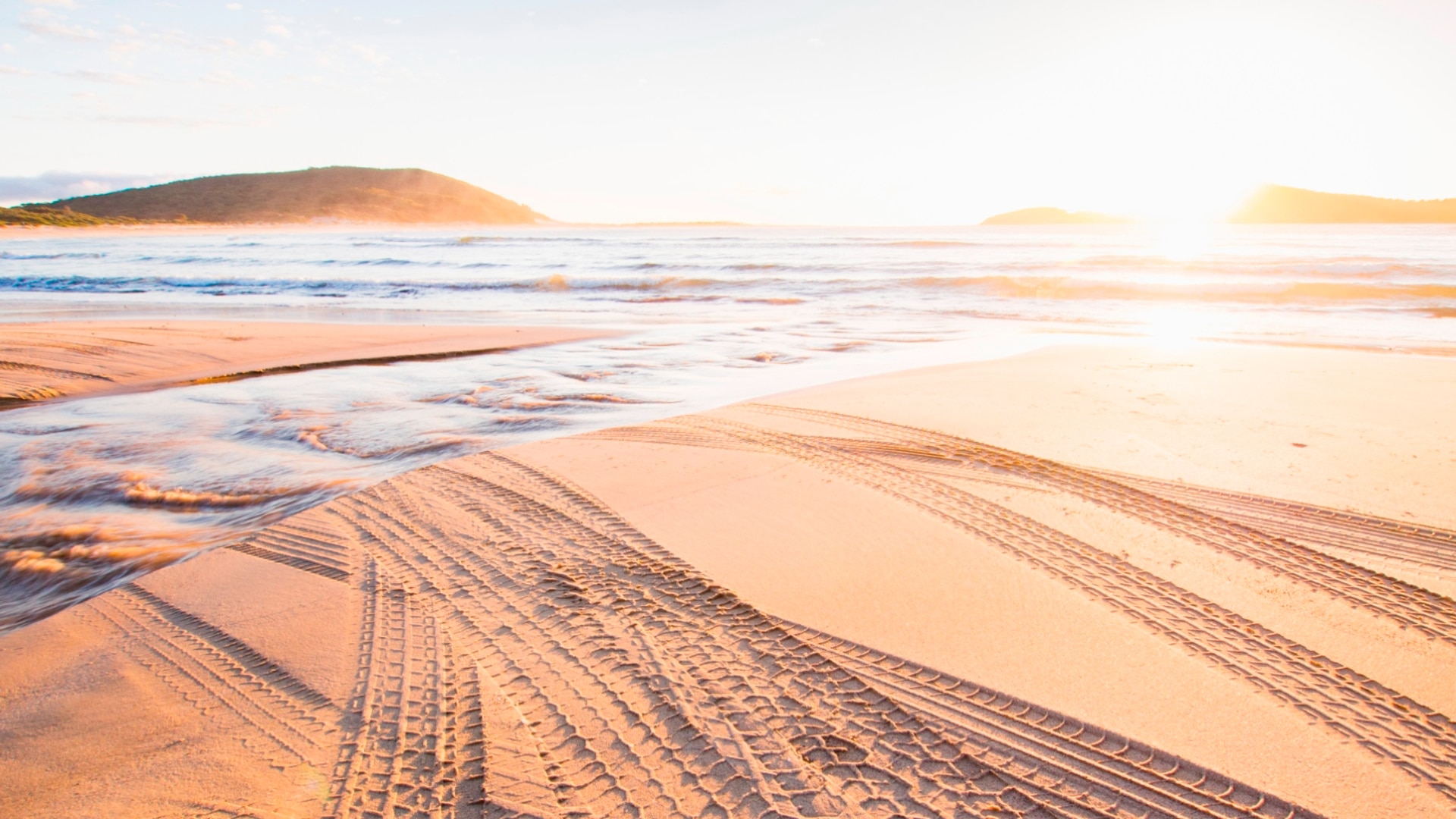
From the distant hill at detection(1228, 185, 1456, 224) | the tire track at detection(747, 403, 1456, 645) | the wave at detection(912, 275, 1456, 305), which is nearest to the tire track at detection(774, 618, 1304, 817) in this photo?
the tire track at detection(747, 403, 1456, 645)

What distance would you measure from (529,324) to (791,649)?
10.4 metres

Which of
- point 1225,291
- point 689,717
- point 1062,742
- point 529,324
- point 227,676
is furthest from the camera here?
point 1225,291

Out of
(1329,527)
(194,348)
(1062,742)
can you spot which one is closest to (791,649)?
(1062,742)

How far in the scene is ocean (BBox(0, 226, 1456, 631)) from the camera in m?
4.18

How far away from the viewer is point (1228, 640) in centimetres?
260

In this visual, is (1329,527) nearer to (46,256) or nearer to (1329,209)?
(46,256)

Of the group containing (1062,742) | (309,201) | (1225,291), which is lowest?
(1062,742)

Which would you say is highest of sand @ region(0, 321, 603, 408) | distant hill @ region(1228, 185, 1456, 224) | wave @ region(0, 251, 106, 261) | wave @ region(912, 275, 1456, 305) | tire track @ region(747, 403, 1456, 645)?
distant hill @ region(1228, 185, 1456, 224)

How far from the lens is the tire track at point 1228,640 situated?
2.11 meters

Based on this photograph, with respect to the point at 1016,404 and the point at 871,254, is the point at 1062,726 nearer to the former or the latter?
the point at 1016,404

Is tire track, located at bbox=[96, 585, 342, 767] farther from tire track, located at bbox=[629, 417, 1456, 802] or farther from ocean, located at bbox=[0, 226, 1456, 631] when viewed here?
tire track, located at bbox=[629, 417, 1456, 802]

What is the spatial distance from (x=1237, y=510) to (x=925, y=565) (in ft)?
5.88

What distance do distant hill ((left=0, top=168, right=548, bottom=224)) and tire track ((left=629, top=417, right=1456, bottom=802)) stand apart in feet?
250

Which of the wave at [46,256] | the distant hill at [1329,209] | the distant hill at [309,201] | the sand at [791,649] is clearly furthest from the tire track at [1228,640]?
the distant hill at [1329,209]
